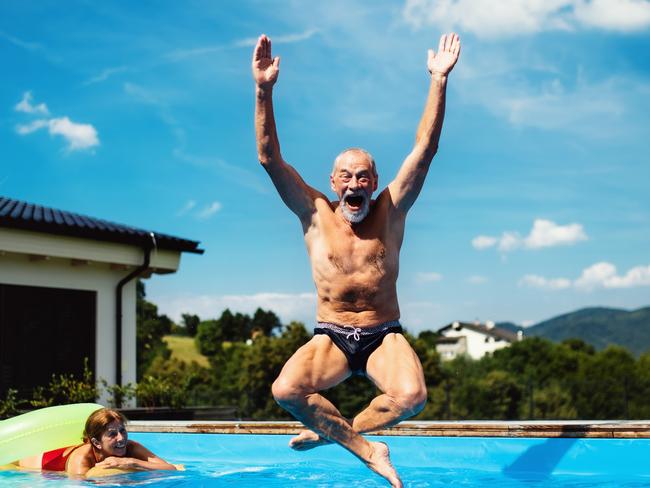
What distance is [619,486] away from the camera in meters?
5.30

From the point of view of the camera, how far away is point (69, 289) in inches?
469

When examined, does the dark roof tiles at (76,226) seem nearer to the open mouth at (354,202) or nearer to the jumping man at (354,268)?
the jumping man at (354,268)

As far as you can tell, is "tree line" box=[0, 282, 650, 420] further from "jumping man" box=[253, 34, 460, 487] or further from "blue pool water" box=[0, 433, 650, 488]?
"jumping man" box=[253, 34, 460, 487]

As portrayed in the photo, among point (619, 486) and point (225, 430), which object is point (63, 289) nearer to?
point (225, 430)

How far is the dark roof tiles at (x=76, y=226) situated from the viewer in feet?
35.2

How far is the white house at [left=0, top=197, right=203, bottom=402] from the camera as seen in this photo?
11039 mm

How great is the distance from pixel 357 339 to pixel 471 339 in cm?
10292

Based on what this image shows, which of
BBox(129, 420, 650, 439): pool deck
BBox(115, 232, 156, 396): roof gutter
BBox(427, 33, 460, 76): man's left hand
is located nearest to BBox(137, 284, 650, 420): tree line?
BBox(115, 232, 156, 396): roof gutter

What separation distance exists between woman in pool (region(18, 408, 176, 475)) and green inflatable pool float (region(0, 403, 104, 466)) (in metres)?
0.15

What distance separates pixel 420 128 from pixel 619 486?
2823 mm

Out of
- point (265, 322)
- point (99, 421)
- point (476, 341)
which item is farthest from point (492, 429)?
point (476, 341)

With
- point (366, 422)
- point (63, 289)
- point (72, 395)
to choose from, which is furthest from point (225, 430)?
point (63, 289)

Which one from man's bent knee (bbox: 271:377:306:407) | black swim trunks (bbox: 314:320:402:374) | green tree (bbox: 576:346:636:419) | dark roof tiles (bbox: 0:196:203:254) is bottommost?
green tree (bbox: 576:346:636:419)

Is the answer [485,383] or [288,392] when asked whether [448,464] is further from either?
[485,383]
